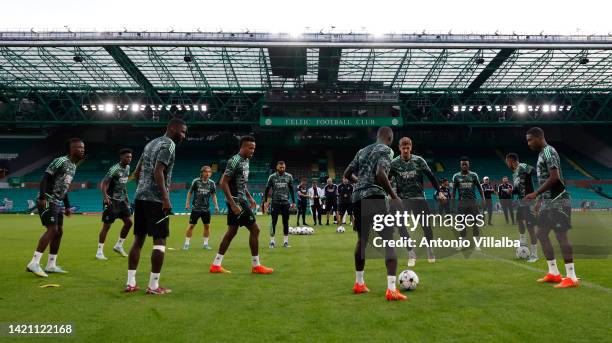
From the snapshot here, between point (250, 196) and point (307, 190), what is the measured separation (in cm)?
1418

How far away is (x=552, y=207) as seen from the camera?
22.4 feet

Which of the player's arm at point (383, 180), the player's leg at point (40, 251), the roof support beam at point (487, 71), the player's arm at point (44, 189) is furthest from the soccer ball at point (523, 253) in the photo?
the roof support beam at point (487, 71)

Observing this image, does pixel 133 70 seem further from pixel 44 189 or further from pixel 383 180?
pixel 383 180

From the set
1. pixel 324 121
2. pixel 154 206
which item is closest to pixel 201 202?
pixel 154 206

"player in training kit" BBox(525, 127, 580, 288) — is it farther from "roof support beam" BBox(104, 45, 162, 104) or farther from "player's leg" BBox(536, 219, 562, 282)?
"roof support beam" BBox(104, 45, 162, 104)

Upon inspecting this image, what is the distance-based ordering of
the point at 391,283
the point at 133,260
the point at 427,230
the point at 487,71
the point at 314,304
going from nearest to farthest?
the point at 314,304, the point at 391,283, the point at 133,260, the point at 427,230, the point at 487,71

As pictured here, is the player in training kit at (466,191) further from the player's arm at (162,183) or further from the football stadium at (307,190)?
the player's arm at (162,183)

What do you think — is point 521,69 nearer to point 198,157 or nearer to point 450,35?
point 450,35

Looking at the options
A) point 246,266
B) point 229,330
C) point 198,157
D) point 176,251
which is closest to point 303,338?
point 229,330

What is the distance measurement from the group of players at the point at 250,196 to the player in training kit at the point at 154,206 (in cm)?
1

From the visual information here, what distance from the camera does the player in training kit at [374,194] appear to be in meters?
5.80

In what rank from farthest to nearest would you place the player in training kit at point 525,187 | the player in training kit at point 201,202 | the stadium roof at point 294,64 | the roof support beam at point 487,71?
1. the roof support beam at point 487,71
2. the stadium roof at point 294,64
3. the player in training kit at point 201,202
4. the player in training kit at point 525,187

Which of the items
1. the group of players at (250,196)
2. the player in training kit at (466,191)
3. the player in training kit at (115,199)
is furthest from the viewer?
the player in training kit at (466,191)

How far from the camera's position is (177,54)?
32.3m
